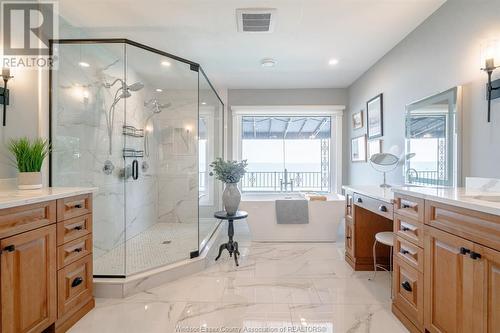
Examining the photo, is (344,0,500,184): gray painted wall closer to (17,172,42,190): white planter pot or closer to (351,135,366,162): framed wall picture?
(351,135,366,162): framed wall picture

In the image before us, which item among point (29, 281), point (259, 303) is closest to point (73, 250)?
point (29, 281)

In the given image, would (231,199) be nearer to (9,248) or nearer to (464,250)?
(9,248)

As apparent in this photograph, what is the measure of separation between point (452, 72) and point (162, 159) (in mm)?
3574

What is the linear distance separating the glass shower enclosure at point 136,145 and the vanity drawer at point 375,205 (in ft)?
5.84

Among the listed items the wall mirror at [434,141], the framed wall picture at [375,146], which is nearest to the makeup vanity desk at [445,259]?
the wall mirror at [434,141]

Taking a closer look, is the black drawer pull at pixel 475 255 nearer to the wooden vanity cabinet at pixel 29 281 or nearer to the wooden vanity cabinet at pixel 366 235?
the wooden vanity cabinet at pixel 366 235

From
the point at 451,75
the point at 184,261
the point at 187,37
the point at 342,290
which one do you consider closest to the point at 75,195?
the point at 184,261

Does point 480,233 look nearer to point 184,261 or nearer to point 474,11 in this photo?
point 474,11

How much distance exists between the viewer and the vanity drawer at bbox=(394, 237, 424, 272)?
1.68 m

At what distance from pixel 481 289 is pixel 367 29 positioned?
7.70ft

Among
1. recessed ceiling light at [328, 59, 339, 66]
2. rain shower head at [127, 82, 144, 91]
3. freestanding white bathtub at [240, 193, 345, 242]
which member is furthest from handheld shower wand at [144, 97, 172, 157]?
recessed ceiling light at [328, 59, 339, 66]

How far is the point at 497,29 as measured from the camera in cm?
171

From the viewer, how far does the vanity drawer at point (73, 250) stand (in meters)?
1.74

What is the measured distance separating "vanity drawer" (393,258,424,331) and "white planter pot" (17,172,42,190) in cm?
265
